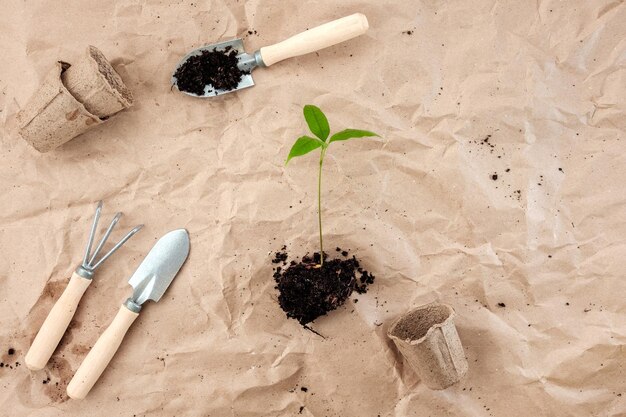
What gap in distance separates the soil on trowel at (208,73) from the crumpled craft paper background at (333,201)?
0.07 m

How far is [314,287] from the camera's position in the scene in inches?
74.4

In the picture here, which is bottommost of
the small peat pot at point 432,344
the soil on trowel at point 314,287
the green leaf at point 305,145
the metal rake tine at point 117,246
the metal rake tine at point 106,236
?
the small peat pot at point 432,344

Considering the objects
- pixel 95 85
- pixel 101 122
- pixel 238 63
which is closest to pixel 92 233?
pixel 101 122

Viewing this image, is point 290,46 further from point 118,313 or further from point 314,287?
point 118,313

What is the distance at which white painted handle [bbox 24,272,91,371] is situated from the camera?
1954 millimetres

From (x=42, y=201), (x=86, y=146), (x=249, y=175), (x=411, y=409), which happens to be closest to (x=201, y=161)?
(x=249, y=175)

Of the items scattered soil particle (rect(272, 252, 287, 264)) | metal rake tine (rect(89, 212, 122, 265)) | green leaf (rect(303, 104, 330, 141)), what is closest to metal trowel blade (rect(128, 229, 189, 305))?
metal rake tine (rect(89, 212, 122, 265))

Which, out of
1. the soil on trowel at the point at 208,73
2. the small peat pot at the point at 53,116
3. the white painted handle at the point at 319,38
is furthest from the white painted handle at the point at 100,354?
the white painted handle at the point at 319,38

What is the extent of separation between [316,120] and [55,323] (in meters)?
1.09

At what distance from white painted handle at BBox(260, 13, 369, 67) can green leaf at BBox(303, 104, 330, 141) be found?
0.99 ft

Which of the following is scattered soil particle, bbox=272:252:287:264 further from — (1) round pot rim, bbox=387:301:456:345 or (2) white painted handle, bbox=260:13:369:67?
(2) white painted handle, bbox=260:13:369:67

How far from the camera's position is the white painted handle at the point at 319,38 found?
1903 millimetres

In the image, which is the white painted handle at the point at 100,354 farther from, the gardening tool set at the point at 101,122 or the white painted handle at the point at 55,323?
the white painted handle at the point at 55,323

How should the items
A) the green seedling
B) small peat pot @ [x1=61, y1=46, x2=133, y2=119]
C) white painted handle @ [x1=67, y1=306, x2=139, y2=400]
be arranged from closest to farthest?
1. the green seedling
2. small peat pot @ [x1=61, y1=46, x2=133, y2=119]
3. white painted handle @ [x1=67, y1=306, x2=139, y2=400]
